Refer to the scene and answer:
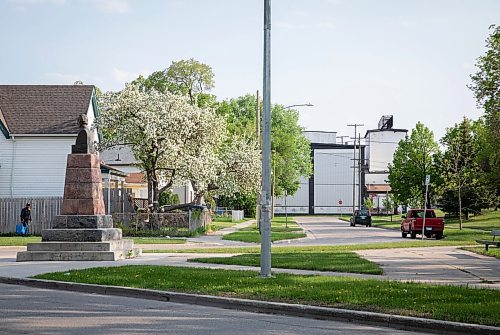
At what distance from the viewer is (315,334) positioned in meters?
10.2

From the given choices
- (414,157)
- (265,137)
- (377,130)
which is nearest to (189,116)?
(265,137)

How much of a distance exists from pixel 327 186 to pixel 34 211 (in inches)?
3456

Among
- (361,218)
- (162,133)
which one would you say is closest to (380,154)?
(361,218)

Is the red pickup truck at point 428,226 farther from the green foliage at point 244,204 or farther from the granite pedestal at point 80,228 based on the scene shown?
the green foliage at point 244,204

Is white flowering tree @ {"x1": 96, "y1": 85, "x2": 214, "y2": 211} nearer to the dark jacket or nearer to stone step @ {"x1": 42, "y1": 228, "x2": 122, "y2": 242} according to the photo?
the dark jacket

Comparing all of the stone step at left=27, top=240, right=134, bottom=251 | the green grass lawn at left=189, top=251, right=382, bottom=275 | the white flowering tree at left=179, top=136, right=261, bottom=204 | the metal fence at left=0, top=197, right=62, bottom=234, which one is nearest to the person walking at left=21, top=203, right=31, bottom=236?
the metal fence at left=0, top=197, right=62, bottom=234

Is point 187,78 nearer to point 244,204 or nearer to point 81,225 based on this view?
point 244,204

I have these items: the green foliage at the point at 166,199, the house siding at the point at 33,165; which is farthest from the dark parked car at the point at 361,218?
the house siding at the point at 33,165

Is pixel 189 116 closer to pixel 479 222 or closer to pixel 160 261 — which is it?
pixel 160 261

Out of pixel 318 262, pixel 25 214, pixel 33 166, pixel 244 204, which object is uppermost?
pixel 33 166

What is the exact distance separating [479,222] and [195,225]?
28.5m

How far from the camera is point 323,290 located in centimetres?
1361

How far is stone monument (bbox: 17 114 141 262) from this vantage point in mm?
22750

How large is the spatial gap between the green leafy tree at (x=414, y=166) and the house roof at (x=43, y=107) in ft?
128
